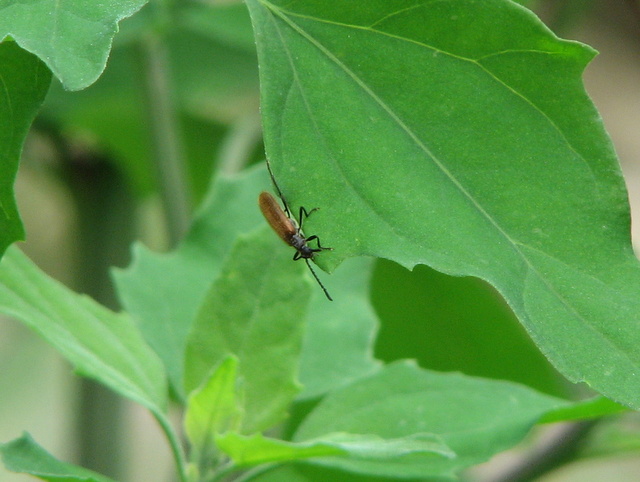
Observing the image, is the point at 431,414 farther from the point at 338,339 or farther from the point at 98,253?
the point at 98,253

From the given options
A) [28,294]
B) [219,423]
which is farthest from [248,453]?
[28,294]

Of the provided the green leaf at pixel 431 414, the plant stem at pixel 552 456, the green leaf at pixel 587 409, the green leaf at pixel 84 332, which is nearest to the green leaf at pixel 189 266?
the green leaf at pixel 84 332

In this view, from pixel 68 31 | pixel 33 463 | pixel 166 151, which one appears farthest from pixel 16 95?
pixel 166 151

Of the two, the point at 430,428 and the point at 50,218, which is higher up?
the point at 430,428

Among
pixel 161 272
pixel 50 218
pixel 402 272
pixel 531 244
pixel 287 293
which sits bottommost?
pixel 50 218

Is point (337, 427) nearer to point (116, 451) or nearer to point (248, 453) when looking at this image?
point (248, 453)

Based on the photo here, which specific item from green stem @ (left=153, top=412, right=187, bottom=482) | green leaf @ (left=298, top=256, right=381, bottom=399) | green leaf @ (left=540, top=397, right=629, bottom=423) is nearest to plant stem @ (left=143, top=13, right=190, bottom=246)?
green leaf @ (left=298, top=256, right=381, bottom=399)

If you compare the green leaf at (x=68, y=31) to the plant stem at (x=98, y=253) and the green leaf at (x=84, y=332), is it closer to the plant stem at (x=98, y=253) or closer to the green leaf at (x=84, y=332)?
the green leaf at (x=84, y=332)
